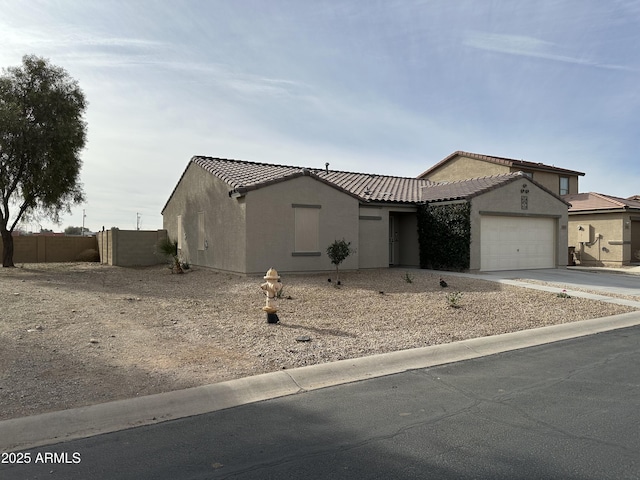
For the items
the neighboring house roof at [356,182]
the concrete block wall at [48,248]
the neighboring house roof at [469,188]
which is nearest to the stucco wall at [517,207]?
the neighboring house roof at [469,188]

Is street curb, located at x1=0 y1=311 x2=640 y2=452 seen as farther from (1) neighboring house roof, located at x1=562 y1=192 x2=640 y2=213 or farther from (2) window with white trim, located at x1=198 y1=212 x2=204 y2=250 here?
(1) neighboring house roof, located at x1=562 y1=192 x2=640 y2=213

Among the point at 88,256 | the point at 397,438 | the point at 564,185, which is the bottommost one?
the point at 397,438

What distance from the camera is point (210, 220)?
62.2 ft

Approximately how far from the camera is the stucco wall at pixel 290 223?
16.0 meters

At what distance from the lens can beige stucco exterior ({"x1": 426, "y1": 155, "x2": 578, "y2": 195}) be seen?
2954 centimetres

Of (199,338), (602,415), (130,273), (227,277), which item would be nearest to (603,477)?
(602,415)

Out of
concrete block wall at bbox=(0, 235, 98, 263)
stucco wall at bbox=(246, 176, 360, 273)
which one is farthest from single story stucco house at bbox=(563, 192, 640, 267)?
concrete block wall at bbox=(0, 235, 98, 263)

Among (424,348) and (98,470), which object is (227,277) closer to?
(424,348)

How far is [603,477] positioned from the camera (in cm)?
371

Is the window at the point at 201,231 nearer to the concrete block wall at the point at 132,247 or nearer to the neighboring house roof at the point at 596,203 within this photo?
the concrete block wall at the point at 132,247

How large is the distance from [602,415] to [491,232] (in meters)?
14.8

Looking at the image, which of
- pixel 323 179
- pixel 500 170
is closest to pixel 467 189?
pixel 323 179

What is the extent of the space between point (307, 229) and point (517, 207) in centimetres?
901

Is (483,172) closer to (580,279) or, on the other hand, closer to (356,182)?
(356,182)
